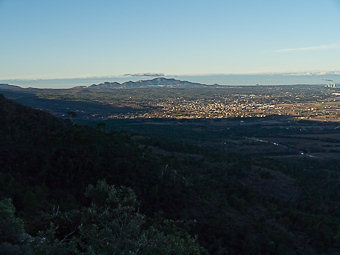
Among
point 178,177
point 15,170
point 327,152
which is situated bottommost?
point 327,152

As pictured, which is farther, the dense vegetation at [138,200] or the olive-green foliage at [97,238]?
the dense vegetation at [138,200]

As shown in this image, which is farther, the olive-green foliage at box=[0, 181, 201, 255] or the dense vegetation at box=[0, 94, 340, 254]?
the dense vegetation at box=[0, 94, 340, 254]

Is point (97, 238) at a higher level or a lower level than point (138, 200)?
higher

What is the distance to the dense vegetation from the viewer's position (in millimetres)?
11562

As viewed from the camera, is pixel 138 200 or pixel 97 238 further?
pixel 138 200

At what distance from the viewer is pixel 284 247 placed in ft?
71.5

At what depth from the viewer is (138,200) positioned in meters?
24.6

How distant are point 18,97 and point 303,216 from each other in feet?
569

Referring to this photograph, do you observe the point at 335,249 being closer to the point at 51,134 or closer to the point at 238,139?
the point at 51,134

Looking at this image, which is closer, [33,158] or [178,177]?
[33,158]

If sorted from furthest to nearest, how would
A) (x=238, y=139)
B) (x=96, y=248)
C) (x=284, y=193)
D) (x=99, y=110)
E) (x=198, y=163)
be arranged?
(x=99, y=110) → (x=238, y=139) → (x=198, y=163) → (x=284, y=193) → (x=96, y=248)

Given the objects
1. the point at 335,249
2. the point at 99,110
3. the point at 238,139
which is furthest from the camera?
the point at 99,110

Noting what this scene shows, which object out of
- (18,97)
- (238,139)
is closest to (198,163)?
(238,139)

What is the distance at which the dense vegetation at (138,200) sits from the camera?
1156 centimetres
